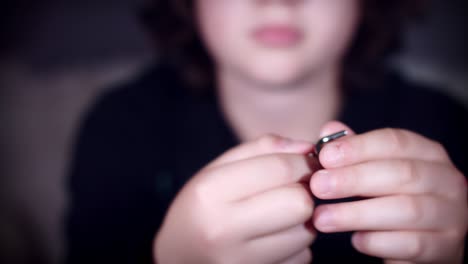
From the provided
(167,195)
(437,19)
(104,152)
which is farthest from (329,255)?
(437,19)

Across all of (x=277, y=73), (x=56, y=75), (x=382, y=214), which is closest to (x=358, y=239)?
(x=382, y=214)

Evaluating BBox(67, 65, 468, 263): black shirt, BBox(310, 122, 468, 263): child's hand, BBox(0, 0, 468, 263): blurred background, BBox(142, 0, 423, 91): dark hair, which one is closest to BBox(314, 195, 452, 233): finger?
BBox(310, 122, 468, 263): child's hand

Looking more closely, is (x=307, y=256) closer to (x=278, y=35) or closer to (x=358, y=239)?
(x=358, y=239)

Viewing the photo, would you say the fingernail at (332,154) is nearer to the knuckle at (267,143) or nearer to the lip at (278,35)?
the knuckle at (267,143)

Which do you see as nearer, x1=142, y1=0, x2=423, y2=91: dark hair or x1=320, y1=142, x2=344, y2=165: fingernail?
x1=320, y1=142, x2=344, y2=165: fingernail

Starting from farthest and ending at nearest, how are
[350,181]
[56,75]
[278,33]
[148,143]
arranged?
1. [56,75]
2. [148,143]
3. [278,33]
4. [350,181]

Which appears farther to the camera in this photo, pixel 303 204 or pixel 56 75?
pixel 56 75

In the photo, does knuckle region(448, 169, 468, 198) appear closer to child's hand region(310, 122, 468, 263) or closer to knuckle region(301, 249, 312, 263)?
child's hand region(310, 122, 468, 263)
